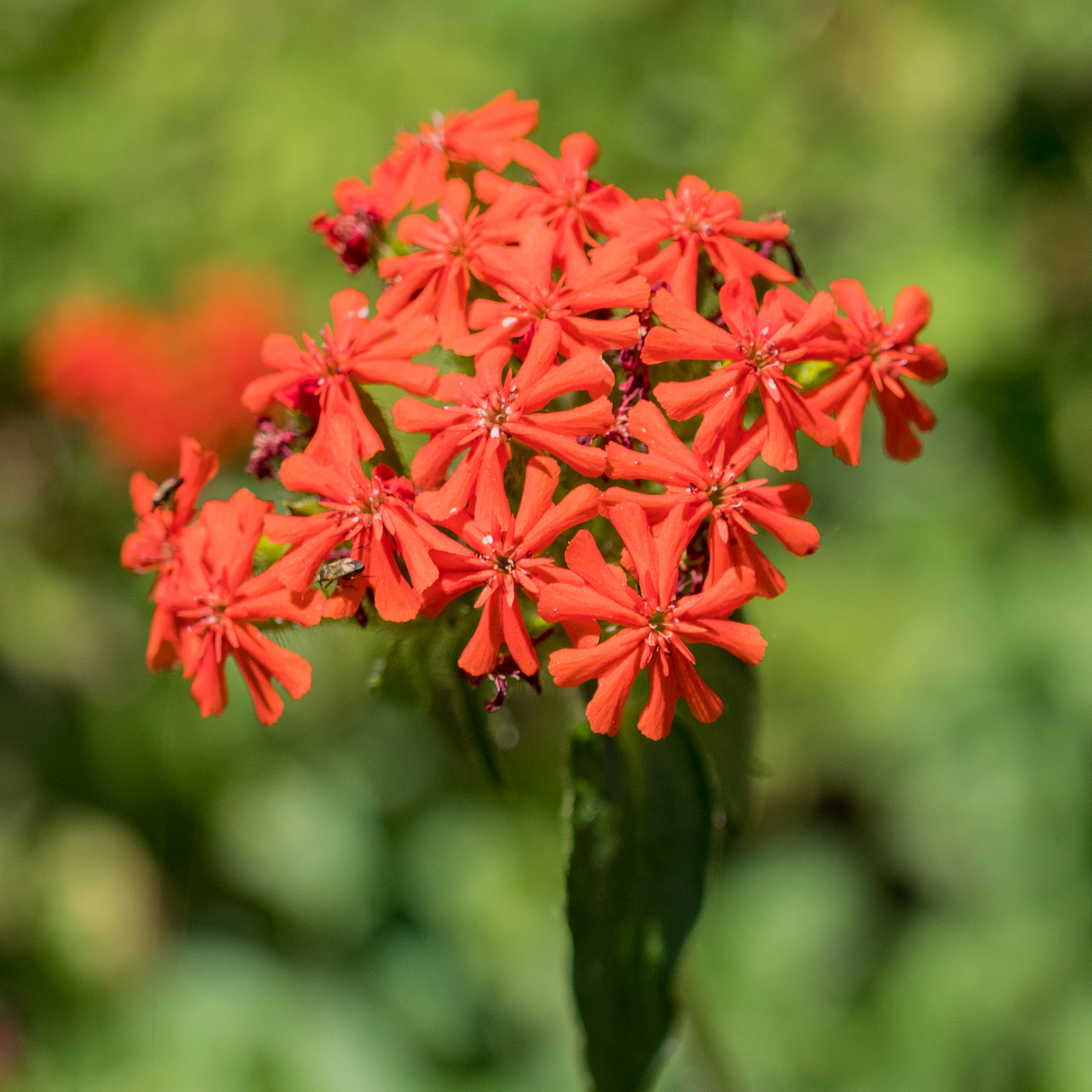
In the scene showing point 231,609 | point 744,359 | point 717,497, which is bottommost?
point 231,609

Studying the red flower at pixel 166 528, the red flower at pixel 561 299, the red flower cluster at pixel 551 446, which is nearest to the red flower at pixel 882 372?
the red flower cluster at pixel 551 446

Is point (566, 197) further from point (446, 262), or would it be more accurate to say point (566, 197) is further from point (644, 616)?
point (644, 616)

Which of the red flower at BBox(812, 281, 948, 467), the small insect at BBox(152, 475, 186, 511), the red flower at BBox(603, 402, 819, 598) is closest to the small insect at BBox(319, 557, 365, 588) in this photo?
the red flower at BBox(603, 402, 819, 598)

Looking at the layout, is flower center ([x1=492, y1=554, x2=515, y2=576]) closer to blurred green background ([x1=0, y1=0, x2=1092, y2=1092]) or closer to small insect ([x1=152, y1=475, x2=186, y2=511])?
small insect ([x1=152, y1=475, x2=186, y2=511])

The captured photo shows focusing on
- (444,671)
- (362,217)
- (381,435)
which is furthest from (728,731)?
(362,217)

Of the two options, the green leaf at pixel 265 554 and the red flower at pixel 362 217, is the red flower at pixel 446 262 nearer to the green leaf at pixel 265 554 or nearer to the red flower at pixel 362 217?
the red flower at pixel 362 217

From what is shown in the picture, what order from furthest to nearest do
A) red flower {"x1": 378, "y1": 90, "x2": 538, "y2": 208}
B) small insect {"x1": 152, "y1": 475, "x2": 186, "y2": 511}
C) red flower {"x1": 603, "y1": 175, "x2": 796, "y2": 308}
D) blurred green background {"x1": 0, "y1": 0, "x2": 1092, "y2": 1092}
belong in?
1. blurred green background {"x1": 0, "y1": 0, "x2": 1092, "y2": 1092}
2. red flower {"x1": 378, "y1": 90, "x2": 538, "y2": 208}
3. small insect {"x1": 152, "y1": 475, "x2": 186, "y2": 511}
4. red flower {"x1": 603, "y1": 175, "x2": 796, "y2": 308}
